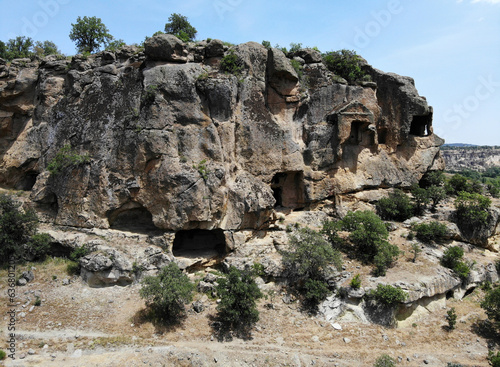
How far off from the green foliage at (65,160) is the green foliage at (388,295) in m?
20.0

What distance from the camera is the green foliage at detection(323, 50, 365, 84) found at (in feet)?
86.7

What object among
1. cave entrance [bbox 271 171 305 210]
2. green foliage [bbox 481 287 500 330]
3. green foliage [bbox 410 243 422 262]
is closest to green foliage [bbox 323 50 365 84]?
cave entrance [bbox 271 171 305 210]

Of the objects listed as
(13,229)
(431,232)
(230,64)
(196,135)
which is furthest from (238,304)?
(230,64)

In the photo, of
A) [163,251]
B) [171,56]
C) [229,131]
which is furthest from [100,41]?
[163,251]

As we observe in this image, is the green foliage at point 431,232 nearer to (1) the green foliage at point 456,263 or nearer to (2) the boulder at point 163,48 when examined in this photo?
(1) the green foliage at point 456,263

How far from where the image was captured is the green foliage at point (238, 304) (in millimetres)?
15641

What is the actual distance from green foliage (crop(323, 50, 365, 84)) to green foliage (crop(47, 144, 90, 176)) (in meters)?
21.3

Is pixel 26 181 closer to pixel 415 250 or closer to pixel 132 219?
pixel 132 219

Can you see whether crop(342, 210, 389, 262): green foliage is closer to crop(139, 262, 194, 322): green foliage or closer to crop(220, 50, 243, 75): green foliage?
crop(139, 262, 194, 322): green foliage

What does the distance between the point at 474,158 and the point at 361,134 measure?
131m

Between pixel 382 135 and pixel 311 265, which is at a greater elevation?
pixel 382 135

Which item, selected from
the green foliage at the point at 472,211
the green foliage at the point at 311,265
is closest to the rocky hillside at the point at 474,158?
the green foliage at the point at 472,211

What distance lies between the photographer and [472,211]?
76.4ft

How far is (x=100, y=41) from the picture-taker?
3094cm
